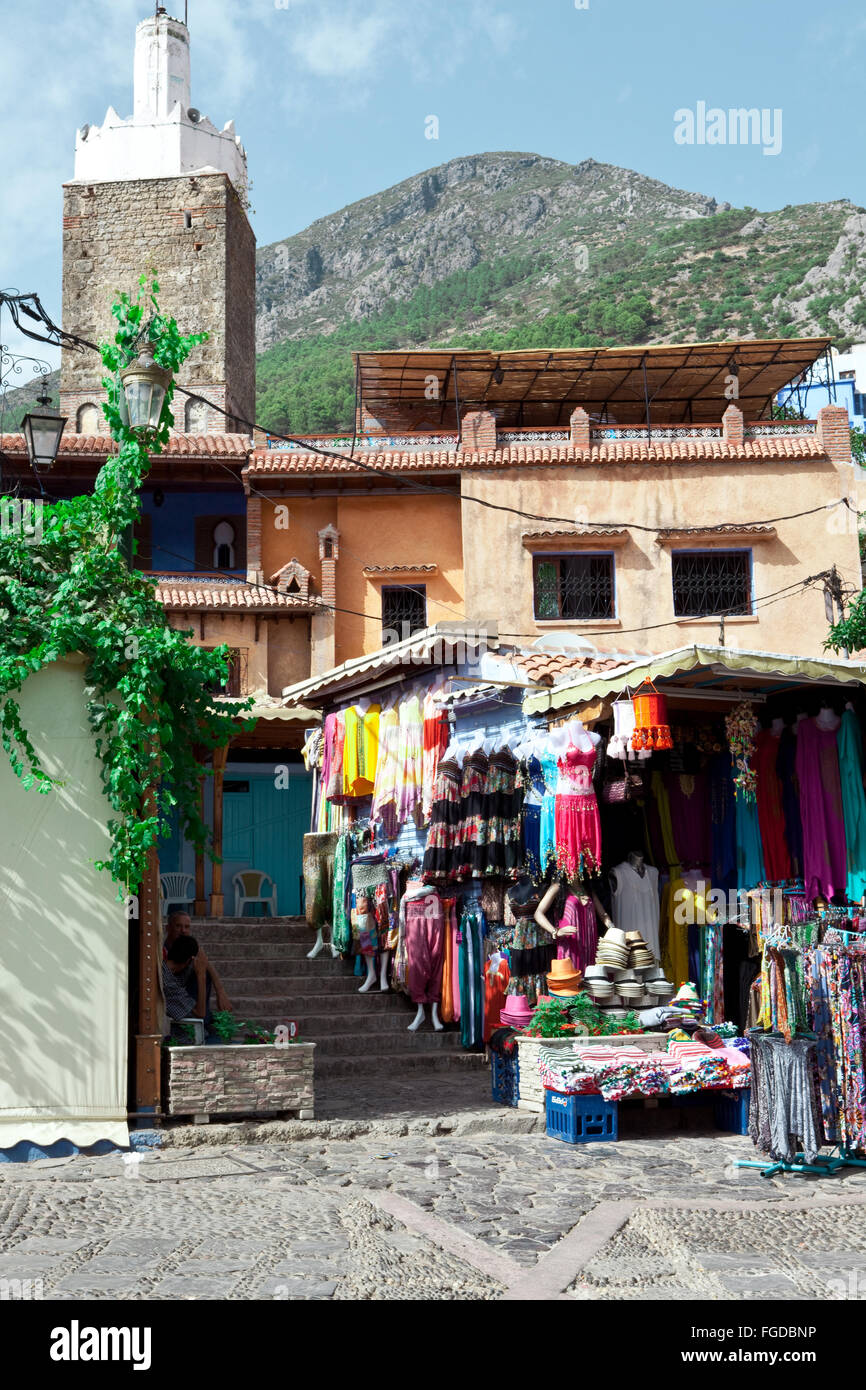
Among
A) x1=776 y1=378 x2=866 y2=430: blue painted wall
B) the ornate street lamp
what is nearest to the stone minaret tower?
x1=776 y1=378 x2=866 y2=430: blue painted wall

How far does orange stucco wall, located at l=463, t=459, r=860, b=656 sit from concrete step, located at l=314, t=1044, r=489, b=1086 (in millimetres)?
12443

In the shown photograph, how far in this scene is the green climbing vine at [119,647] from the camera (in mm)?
8336

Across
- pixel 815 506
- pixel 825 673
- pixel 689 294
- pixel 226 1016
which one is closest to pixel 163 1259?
pixel 226 1016

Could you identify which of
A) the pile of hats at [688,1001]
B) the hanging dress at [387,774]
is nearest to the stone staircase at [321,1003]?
the hanging dress at [387,774]

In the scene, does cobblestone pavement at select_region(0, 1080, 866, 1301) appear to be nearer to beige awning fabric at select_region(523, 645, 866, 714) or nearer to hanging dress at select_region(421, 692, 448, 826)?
beige awning fabric at select_region(523, 645, 866, 714)

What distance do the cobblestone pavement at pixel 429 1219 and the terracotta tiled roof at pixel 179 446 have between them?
1729cm

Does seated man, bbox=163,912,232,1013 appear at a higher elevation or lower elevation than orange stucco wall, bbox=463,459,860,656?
lower

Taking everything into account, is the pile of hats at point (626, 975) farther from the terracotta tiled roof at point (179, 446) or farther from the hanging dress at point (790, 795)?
the terracotta tiled roof at point (179, 446)

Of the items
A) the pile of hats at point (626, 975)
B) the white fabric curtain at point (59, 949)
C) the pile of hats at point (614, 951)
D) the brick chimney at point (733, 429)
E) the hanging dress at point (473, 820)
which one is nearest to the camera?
the white fabric curtain at point (59, 949)

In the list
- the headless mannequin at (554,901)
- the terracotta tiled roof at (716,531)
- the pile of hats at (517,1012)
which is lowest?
the pile of hats at (517,1012)

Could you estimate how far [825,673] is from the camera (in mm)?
9242

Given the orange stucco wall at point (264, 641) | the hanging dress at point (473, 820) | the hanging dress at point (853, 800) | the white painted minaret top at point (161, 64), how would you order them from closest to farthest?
1. the hanging dress at point (853, 800)
2. the hanging dress at point (473, 820)
3. the orange stucco wall at point (264, 641)
4. the white painted minaret top at point (161, 64)

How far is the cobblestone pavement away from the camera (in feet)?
17.3

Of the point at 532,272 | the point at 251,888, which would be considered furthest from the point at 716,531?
the point at 532,272
